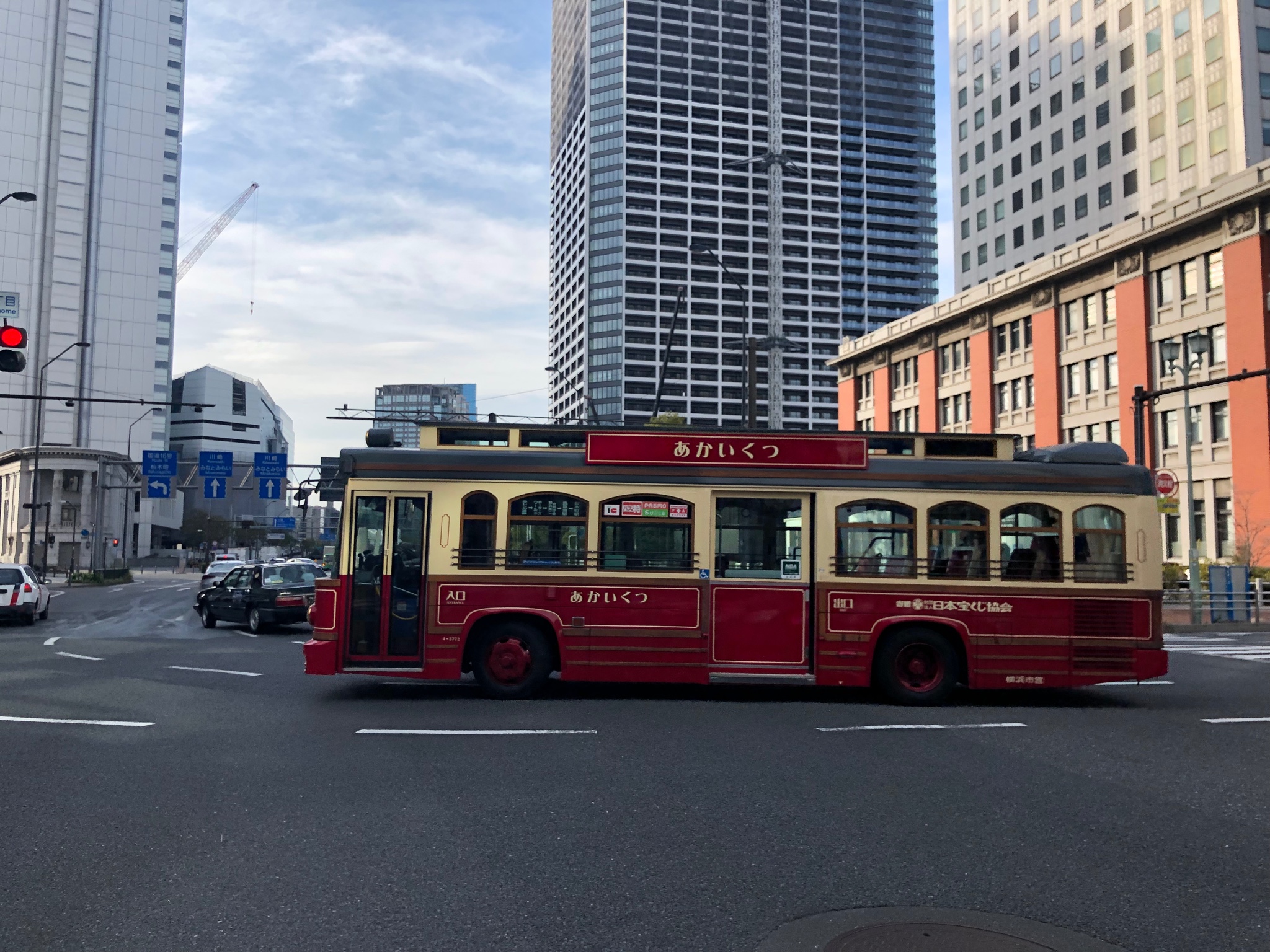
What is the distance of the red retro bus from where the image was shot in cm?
1216

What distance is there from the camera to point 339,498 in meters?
12.7

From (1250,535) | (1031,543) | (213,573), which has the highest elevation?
(1250,535)

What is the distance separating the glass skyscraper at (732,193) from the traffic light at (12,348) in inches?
4696

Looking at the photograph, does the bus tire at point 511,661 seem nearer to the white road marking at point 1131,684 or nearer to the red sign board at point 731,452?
the red sign board at point 731,452

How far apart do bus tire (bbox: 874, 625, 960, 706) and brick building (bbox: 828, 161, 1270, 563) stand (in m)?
26.6

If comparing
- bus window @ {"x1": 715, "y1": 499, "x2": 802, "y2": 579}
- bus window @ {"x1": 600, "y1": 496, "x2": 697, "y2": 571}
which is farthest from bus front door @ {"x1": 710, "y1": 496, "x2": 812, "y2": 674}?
bus window @ {"x1": 600, "y1": 496, "x2": 697, "y2": 571}

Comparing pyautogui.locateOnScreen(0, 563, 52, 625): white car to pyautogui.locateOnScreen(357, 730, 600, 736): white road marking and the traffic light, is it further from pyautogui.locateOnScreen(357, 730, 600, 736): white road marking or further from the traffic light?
pyautogui.locateOnScreen(357, 730, 600, 736): white road marking

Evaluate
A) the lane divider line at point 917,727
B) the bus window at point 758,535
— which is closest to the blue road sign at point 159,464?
the bus window at point 758,535

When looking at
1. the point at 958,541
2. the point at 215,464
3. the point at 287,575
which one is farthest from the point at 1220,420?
the point at 215,464

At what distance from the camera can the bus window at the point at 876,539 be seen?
12.3 metres

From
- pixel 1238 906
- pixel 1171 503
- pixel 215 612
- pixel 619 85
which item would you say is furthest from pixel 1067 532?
pixel 619 85

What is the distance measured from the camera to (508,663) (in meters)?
12.2

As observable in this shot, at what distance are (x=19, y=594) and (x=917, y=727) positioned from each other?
2383 centimetres

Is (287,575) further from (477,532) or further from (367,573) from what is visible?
(477,532)
